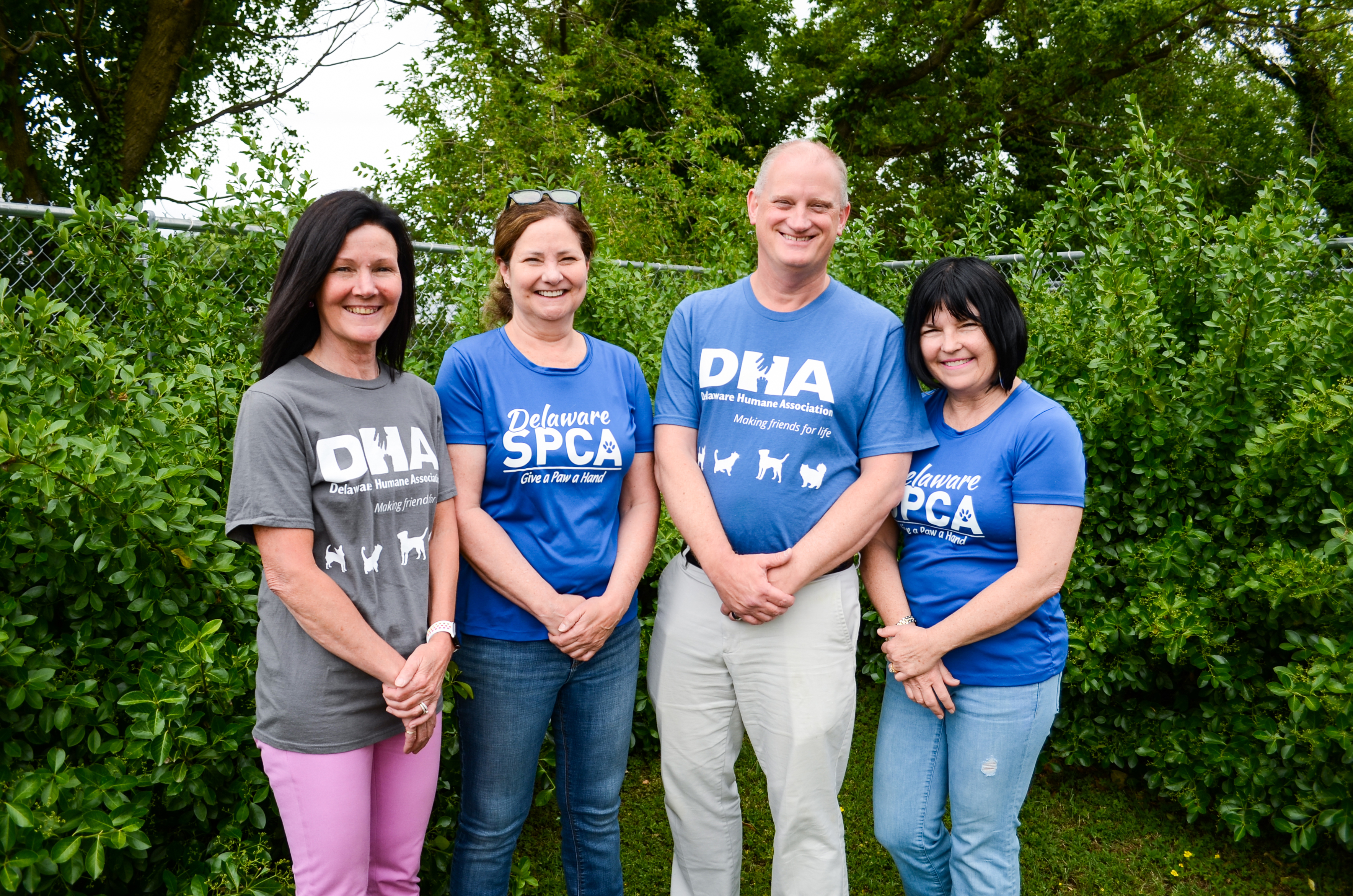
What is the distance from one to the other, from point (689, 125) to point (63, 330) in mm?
9349

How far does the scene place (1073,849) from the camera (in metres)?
3.76

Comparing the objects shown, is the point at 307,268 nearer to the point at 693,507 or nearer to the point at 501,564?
the point at 501,564

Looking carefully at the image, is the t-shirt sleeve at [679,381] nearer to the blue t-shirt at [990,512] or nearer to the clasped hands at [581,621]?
the clasped hands at [581,621]

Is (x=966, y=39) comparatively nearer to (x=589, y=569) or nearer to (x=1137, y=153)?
(x=1137, y=153)

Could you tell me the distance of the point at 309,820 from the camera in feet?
6.74

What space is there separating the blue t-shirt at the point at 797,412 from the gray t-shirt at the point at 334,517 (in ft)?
2.60

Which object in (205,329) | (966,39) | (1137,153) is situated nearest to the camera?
(205,329)

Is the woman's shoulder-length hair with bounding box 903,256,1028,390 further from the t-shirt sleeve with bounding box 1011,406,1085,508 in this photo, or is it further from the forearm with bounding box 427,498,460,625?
the forearm with bounding box 427,498,460,625

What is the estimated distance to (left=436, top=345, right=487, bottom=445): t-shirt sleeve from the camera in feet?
7.97

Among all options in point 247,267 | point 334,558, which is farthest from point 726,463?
point 247,267

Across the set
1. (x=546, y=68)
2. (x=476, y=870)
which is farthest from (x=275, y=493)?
(x=546, y=68)

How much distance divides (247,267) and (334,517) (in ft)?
6.27

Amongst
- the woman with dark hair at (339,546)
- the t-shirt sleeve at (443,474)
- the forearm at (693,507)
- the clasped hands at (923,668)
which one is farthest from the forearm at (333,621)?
the clasped hands at (923,668)

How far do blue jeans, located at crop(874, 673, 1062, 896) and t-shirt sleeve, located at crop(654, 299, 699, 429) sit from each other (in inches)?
37.2
